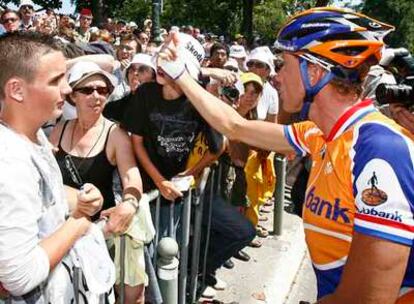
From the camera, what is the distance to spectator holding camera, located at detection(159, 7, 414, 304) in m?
1.56

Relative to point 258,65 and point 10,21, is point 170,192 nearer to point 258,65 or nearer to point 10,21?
point 258,65

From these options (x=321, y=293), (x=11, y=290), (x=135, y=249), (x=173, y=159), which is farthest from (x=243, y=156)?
(x=11, y=290)

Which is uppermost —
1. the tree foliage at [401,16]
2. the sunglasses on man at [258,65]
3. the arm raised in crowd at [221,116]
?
the arm raised in crowd at [221,116]

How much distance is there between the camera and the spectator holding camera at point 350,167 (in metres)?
1.56

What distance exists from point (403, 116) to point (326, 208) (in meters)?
1.43

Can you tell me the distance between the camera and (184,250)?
11.9 ft

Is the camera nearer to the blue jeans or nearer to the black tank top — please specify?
the blue jeans

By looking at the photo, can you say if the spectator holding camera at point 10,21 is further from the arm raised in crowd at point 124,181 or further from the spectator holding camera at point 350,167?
the spectator holding camera at point 350,167

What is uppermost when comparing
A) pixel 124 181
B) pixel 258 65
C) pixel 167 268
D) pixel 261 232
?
pixel 124 181

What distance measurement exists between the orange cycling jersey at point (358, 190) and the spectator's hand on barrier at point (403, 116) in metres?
1.09

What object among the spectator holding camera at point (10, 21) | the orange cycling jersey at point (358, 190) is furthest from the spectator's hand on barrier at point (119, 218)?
the spectator holding camera at point (10, 21)

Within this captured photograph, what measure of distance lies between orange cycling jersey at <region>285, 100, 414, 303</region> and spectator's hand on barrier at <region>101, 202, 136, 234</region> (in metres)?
→ 1.03

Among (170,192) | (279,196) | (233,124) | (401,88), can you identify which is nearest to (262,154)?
(279,196)

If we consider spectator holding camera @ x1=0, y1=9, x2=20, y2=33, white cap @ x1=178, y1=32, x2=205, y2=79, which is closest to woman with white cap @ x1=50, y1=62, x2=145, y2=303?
white cap @ x1=178, y1=32, x2=205, y2=79
